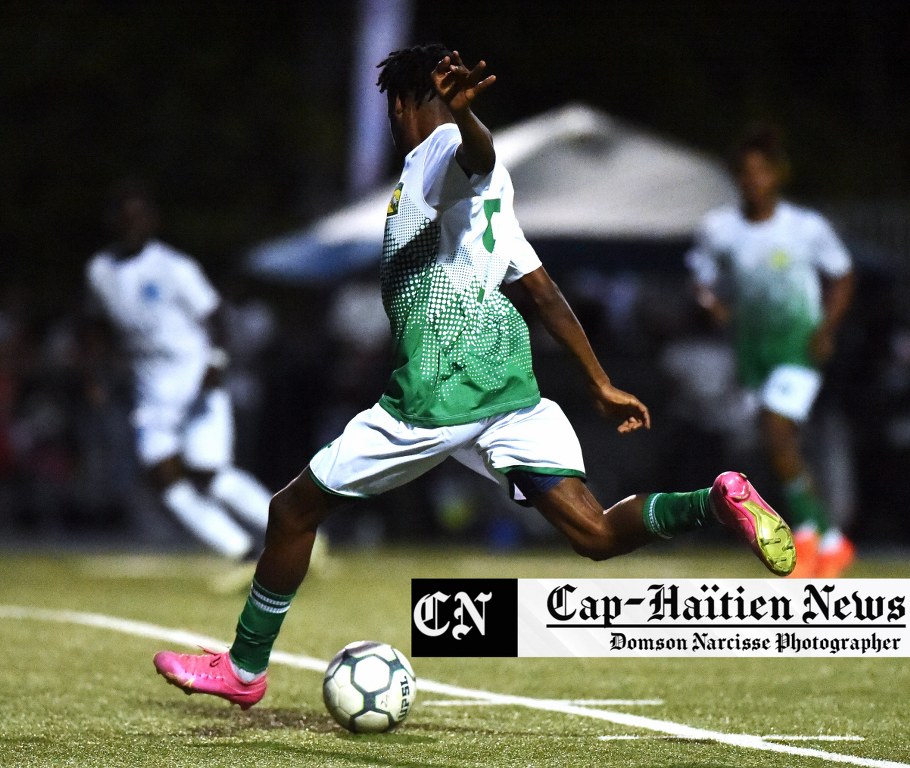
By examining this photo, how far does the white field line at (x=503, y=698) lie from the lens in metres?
6.05

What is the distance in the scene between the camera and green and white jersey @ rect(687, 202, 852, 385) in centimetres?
1147

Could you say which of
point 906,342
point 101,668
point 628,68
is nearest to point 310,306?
point 628,68

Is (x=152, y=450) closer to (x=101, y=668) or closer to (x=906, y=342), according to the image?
(x=101, y=668)

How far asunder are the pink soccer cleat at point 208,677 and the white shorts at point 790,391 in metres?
5.29

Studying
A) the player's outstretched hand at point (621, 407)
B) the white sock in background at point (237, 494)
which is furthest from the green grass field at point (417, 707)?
the white sock in background at point (237, 494)

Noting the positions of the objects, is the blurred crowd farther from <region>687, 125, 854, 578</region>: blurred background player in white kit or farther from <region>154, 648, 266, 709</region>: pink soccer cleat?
<region>154, 648, 266, 709</region>: pink soccer cleat

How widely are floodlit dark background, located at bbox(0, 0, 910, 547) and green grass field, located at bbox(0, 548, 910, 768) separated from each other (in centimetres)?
364

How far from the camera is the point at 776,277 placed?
11.5 m

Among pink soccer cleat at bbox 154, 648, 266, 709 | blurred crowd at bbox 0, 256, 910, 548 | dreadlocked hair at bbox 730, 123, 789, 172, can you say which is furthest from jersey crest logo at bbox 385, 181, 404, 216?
blurred crowd at bbox 0, 256, 910, 548

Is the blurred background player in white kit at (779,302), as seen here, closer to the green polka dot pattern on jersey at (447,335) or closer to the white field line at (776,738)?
the white field line at (776,738)

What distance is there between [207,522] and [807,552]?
3747 mm

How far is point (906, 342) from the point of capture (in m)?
16.0

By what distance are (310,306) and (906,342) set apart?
45.8ft

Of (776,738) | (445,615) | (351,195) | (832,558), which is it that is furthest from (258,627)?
(351,195)
